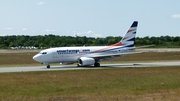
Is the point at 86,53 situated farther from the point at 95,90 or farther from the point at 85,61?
the point at 95,90

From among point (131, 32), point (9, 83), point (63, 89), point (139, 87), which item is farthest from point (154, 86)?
point (131, 32)

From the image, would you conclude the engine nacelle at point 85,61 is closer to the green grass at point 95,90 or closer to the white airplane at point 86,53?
the white airplane at point 86,53

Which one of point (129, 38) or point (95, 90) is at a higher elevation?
point (129, 38)

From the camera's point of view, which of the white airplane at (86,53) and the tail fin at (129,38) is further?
the tail fin at (129,38)

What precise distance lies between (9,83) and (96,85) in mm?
6977

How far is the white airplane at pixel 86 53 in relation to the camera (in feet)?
162

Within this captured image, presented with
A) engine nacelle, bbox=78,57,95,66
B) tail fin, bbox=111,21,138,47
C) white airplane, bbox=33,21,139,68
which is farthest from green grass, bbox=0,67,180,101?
tail fin, bbox=111,21,138,47

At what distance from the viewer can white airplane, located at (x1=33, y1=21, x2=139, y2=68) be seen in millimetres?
49312

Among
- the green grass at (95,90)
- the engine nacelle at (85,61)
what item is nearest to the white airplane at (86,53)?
the engine nacelle at (85,61)

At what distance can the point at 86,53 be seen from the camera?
170 feet

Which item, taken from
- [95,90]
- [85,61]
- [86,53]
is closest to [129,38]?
[86,53]

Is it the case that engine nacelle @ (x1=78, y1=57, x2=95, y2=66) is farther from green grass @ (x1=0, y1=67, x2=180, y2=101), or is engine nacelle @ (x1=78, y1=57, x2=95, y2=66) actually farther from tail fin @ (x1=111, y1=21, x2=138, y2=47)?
green grass @ (x1=0, y1=67, x2=180, y2=101)

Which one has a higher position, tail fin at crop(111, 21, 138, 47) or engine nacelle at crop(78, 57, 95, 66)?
tail fin at crop(111, 21, 138, 47)

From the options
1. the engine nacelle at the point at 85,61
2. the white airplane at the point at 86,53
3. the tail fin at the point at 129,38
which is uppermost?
the tail fin at the point at 129,38
